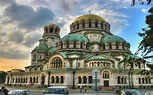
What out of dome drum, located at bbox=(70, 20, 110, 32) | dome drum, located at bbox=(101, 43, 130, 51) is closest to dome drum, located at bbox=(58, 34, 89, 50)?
dome drum, located at bbox=(101, 43, 130, 51)

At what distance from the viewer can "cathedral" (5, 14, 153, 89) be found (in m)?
46.4

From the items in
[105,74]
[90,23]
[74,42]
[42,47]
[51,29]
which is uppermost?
[51,29]

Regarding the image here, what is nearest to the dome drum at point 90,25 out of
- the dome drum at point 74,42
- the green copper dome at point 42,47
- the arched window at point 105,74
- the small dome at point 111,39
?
the small dome at point 111,39

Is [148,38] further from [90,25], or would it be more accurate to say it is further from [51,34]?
[51,34]

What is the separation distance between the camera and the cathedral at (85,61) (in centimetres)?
4638

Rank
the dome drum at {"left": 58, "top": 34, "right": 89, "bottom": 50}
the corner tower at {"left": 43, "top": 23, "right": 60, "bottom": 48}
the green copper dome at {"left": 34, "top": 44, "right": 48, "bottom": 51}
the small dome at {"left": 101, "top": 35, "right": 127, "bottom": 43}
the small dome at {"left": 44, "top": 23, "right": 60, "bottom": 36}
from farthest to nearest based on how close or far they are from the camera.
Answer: the small dome at {"left": 44, "top": 23, "right": 60, "bottom": 36}
the corner tower at {"left": 43, "top": 23, "right": 60, "bottom": 48}
the green copper dome at {"left": 34, "top": 44, "right": 48, "bottom": 51}
the small dome at {"left": 101, "top": 35, "right": 127, "bottom": 43}
the dome drum at {"left": 58, "top": 34, "right": 89, "bottom": 50}

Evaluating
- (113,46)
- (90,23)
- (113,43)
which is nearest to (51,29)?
(90,23)

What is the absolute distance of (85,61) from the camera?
49.7 meters

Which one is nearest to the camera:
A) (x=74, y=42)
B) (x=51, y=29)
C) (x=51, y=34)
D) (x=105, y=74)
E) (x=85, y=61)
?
(x=105, y=74)

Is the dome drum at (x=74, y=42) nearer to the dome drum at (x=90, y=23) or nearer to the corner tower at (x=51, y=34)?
the dome drum at (x=90, y=23)

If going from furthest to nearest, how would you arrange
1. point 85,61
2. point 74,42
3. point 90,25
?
1. point 90,25
2. point 74,42
3. point 85,61

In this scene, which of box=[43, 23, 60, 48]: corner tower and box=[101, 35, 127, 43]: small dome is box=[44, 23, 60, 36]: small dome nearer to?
box=[43, 23, 60, 48]: corner tower

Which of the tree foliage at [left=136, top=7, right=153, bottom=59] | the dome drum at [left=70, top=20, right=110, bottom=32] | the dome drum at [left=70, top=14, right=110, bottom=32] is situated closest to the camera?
the tree foliage at [left=136, top=7, right=153, bottom=59]

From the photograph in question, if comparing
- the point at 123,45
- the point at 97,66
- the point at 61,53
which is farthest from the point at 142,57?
the point at 123,45
